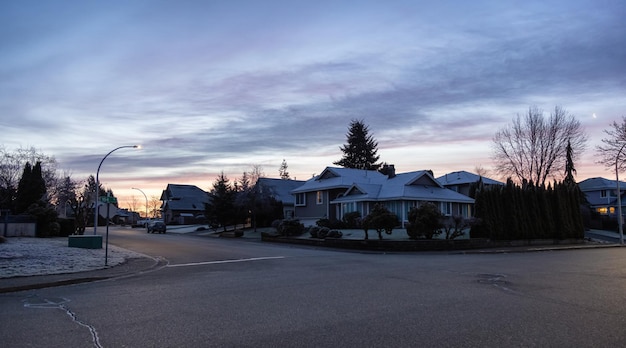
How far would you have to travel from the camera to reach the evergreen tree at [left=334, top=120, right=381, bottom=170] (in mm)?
87500

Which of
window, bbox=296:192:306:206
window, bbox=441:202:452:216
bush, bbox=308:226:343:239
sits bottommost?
bush, bbox=308:226:343:239

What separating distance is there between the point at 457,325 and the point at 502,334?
706 millimetres

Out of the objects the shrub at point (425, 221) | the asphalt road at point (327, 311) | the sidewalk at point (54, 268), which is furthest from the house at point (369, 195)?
the asphalt road at point (327, 311)

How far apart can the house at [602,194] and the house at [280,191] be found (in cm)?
4094

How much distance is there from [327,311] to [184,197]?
294 ft

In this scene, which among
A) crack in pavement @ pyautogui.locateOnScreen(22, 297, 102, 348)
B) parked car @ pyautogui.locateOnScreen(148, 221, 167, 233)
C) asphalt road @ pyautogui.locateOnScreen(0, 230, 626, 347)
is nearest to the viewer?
asphalt road @ pyautogui.locateOnScreen(0, 230, 626, 347)

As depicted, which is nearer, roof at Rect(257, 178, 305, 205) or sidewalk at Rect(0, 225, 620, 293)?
sidewalk at Rect(0, 225, 620, 293)

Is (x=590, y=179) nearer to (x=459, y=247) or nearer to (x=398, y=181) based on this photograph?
(x=398, y=181)

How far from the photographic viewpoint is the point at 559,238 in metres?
35.1

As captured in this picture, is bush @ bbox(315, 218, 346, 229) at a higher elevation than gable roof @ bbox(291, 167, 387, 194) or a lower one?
lower

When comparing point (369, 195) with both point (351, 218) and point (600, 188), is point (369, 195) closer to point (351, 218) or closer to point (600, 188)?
point (351, 218)

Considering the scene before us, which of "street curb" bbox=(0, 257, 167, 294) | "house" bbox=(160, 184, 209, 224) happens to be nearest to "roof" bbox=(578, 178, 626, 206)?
"house" bbox=(160, 184, 209, 224)

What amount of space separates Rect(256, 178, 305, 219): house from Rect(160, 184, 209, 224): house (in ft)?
87.4

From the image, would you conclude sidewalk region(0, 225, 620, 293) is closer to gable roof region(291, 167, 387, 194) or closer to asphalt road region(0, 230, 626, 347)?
asphalt road region(0, 230, 626, 347)
